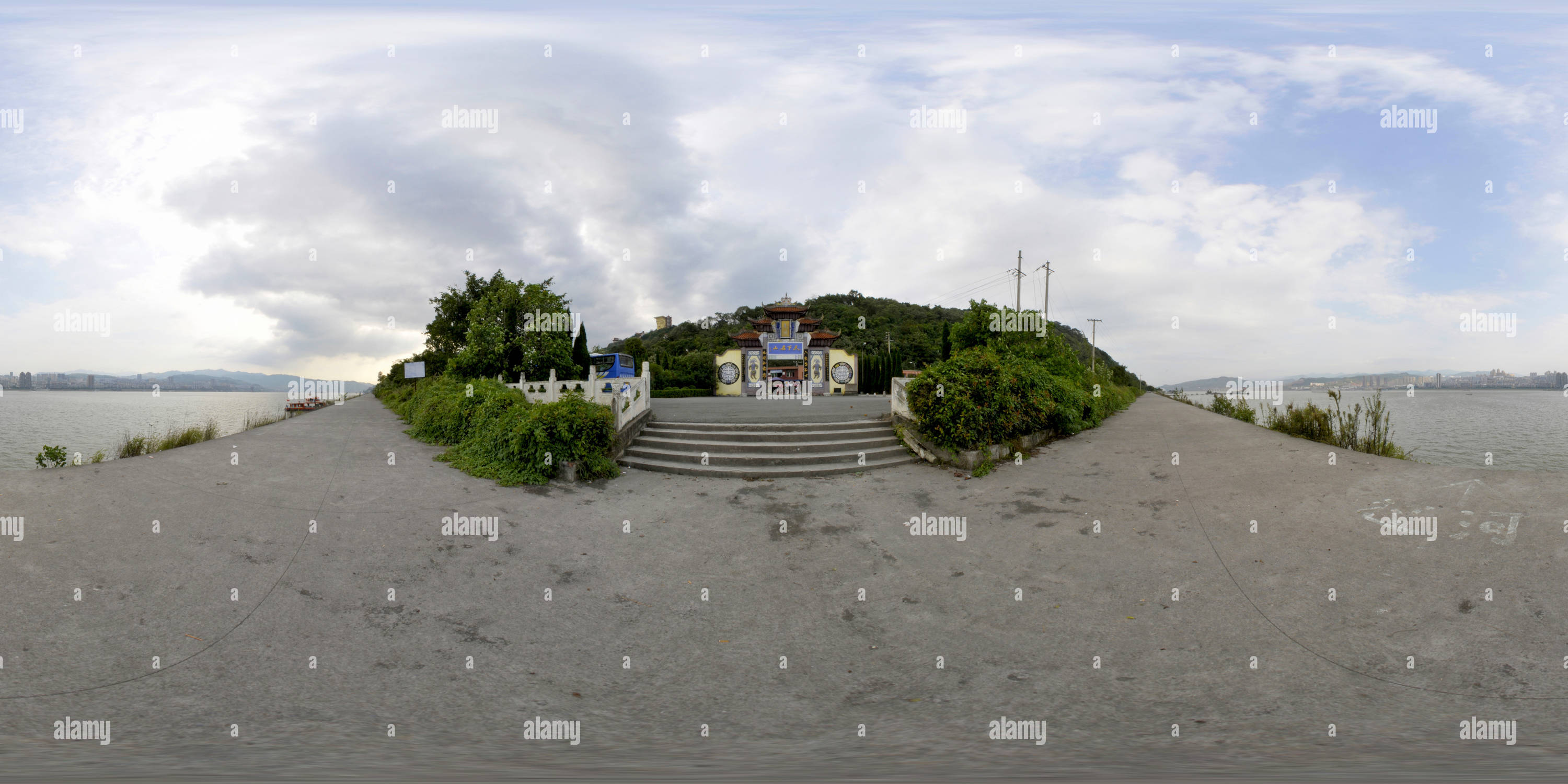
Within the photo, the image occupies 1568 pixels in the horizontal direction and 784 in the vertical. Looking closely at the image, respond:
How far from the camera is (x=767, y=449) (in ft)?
32.7

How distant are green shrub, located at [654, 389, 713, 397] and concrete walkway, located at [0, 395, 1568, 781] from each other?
21.8 metres

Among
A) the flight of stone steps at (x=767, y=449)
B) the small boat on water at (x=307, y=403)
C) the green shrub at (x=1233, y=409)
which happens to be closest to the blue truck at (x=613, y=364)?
the small boat on water at (x=307, y=403)

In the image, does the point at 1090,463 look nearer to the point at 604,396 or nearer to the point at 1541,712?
the point at 1541,712

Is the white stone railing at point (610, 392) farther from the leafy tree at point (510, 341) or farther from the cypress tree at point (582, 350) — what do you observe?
the cypress tree at point (582, 350)

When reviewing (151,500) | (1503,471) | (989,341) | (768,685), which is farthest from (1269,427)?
(151,500)

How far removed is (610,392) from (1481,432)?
20296 millimetres

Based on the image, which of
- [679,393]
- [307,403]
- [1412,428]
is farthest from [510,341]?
[307,403]

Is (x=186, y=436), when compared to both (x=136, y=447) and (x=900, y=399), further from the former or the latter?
(x=900, y=399)

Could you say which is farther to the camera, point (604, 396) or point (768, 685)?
point (604, 396)

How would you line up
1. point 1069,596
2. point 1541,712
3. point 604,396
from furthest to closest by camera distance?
1. point 604,396
2. point 1069,596
3. point 1541,712

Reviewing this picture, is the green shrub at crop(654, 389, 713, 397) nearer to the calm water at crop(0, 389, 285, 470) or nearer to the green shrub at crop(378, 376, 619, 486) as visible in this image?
the calm water at crop(0, 389, 285, 470)

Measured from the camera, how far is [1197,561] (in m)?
5.84

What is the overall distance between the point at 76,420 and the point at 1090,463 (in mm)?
28833

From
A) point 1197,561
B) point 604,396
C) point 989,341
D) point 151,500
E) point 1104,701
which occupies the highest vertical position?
point 989,341
